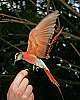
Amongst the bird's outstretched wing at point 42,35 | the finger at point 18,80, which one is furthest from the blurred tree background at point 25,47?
the finger at point 18,80

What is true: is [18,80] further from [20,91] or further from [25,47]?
[25,47]

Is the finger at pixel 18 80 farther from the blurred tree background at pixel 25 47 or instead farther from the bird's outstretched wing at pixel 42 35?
the blurred tree background at pixel 25 47

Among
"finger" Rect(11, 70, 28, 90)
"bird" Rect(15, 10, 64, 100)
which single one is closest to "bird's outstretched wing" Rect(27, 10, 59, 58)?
"bird" Rect(15, 10, 64, 100)

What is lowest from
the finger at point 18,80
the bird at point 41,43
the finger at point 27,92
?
the finger at point 27,92

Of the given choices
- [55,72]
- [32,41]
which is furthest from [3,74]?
[32,41]

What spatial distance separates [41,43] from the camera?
97 cm

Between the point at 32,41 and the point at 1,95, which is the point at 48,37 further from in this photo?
the point at 1,95

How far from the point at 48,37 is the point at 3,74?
186cm

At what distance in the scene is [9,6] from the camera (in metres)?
2.71

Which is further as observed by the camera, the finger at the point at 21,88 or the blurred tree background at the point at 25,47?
the blurred tree background at the point at 25,47

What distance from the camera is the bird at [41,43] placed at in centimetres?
93

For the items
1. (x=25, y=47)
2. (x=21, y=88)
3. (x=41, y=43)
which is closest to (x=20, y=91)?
(x=21, y=88)

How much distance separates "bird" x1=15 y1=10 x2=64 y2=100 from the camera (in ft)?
3.05

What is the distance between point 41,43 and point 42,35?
0.11 feet
